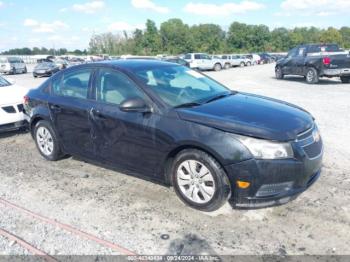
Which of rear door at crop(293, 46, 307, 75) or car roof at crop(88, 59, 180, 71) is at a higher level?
car roof at crop(88, 59, 180, 71)

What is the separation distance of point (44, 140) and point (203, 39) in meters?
84.5

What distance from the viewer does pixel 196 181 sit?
3.77m

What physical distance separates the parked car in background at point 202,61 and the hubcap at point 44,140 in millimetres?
24841

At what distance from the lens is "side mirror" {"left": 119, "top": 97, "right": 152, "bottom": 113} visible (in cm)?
393

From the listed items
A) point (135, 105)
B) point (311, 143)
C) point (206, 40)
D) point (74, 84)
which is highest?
point (206, 40)

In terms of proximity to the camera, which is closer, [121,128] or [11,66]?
[121,128]

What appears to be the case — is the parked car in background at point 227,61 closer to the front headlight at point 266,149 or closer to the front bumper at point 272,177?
the front bumper at point 272,177

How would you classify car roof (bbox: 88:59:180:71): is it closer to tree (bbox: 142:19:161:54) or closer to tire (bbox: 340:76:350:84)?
tire (bbox: 340:76:350:84)

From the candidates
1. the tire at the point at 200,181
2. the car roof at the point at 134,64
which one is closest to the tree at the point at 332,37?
the car roof at the point at 134,64

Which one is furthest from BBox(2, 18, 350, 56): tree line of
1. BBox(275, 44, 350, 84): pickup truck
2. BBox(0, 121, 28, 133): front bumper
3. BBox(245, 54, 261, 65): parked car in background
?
BBox(0, 121, 28, 133): front bumper

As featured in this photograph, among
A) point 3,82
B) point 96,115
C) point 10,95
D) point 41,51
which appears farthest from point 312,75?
point 41,51

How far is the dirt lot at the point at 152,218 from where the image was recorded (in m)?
3.21

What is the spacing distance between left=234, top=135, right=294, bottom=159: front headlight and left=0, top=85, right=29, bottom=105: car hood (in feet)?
17.7

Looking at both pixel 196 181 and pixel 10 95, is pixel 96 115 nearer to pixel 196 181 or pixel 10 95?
pixel 196 181
